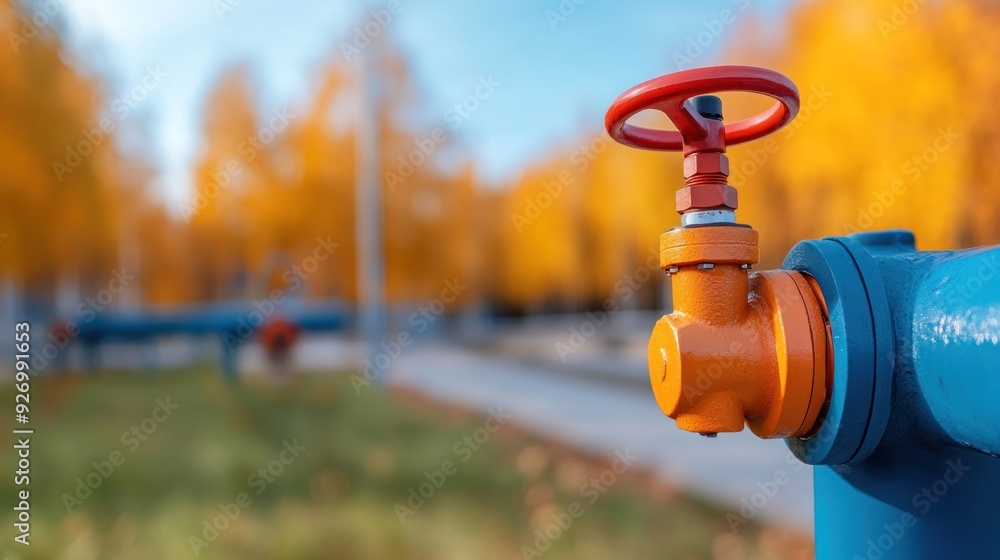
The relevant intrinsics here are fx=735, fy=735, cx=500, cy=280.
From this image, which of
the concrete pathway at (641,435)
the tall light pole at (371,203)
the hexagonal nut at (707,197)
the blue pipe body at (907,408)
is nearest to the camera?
the blue pipe body at (907,408)

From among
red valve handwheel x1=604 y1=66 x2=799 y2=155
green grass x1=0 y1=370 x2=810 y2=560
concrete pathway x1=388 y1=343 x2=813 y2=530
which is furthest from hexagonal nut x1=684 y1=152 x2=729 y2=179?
concrete pathway x1=388 y1=343 x2=813 y2=530

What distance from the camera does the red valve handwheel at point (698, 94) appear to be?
30.0 inches

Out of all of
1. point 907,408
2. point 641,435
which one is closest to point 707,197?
point 907,408

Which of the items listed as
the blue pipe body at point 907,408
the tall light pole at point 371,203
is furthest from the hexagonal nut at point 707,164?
the tall light pole at point 371,203

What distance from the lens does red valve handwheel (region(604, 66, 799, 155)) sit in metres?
0.76

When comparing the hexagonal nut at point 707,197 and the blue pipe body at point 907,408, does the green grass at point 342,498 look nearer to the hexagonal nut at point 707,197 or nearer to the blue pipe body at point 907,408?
the blue pipe body at point 907,408

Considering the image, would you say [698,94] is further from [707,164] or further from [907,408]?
[907,408]

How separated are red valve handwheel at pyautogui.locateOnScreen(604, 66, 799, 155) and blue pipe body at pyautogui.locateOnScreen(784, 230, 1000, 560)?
0.16m

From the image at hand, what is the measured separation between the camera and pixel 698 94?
2.57 feet

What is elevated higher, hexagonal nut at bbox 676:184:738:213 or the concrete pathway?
hexagonal nut at bbox 676:184:738:213

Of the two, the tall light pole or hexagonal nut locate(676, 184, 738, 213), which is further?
the tall light pole

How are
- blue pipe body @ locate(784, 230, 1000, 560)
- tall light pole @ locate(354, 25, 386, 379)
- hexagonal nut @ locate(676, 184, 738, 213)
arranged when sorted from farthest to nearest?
tall light pole @ locate(354, 25, 386, 379)
hexagonal nut @ locate(676, 184, 738, 213)
blue pipe body @ locate(784, 230, 1000, 560)

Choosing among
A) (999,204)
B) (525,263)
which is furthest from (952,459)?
(525,263)

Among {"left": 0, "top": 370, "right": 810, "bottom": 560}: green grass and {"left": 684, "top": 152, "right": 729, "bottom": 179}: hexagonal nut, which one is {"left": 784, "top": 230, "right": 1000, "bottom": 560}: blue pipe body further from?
{"left": 0, "top": 370, "right": 810, "bottom": 560}: green grass
